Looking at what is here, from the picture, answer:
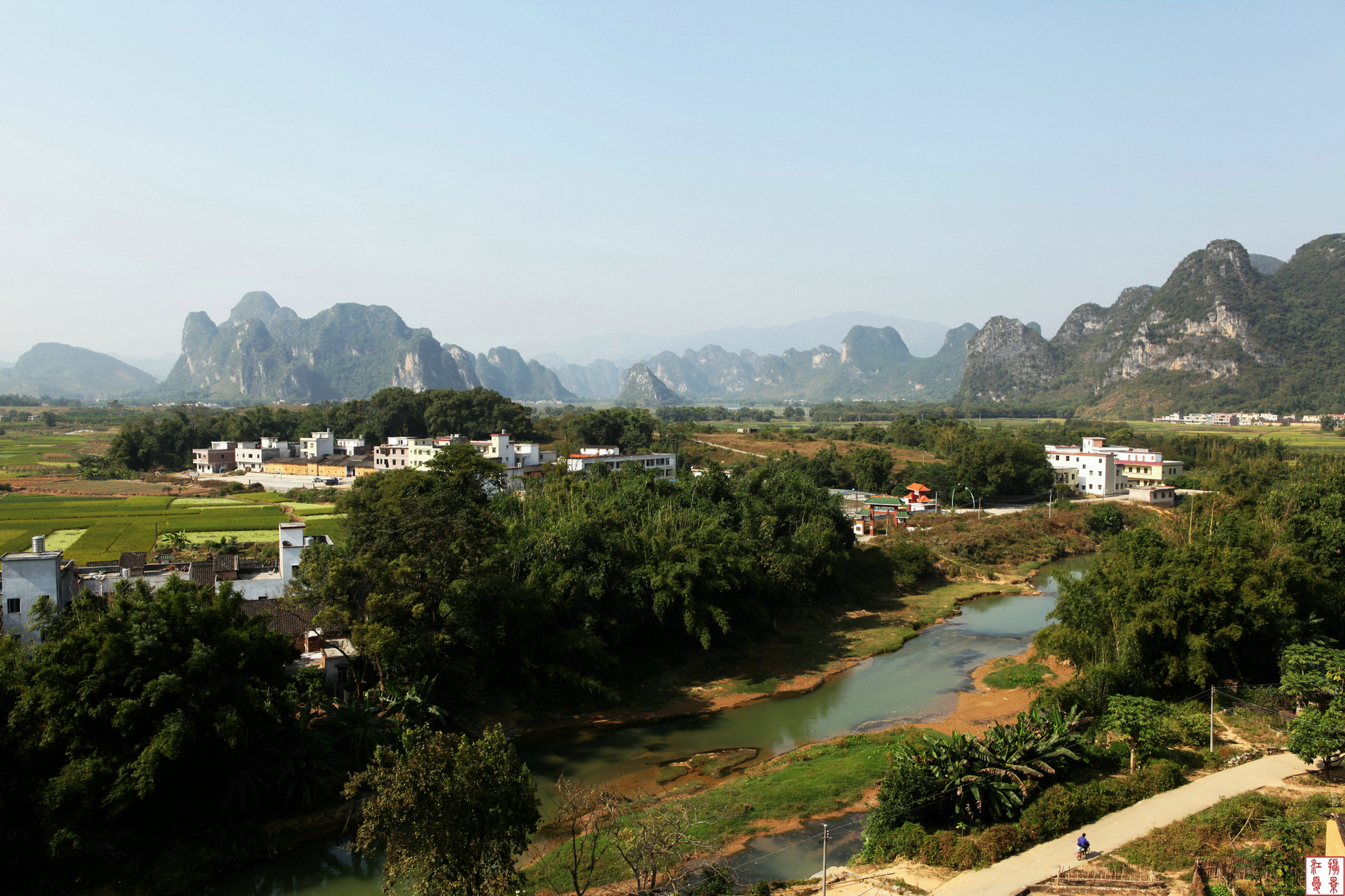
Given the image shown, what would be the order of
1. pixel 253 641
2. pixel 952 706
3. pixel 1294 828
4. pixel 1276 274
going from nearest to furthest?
pixel 1294 828 < pixel 253 641 < pixel 952 706 < pixel 1276 274

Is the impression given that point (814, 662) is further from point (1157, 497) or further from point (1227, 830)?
point (1157, 497)

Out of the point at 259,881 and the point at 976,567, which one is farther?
the point at 976,567

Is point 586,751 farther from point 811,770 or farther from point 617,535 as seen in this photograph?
point 617,535

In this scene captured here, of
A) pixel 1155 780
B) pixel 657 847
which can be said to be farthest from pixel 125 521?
pixel 1155 780

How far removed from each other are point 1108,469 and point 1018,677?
104 ft

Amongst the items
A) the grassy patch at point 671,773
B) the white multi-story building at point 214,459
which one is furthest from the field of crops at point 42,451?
the grassy patch at point 671,773

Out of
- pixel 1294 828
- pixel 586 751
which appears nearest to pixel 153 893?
pixel 586 751

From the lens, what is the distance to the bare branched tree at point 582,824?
28.3ft

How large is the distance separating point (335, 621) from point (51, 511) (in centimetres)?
2782

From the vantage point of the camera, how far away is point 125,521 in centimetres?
3141

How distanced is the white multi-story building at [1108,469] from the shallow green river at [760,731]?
26.4m

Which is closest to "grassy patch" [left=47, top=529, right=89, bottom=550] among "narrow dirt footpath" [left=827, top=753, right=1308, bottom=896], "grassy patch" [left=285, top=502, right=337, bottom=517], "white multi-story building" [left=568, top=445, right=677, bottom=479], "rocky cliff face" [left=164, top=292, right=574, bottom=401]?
"grassy patch" [left=285, top=502, right=337, bottom=517]

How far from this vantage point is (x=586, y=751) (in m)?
15.0

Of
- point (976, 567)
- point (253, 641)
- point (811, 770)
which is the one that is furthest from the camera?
point (976, 567)
